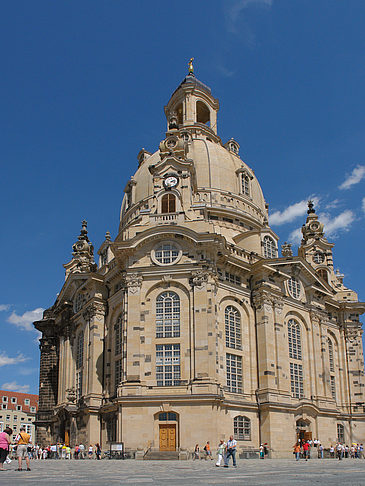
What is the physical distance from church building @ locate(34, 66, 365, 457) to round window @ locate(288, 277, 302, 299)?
16 cm

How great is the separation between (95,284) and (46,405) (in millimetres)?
22930

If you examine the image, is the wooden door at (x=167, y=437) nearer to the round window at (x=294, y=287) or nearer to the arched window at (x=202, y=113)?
the round window at (x=294, y=287)

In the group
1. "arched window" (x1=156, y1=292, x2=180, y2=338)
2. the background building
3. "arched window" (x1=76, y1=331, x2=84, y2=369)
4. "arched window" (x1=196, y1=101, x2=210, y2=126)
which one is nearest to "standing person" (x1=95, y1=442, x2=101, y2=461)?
"arched window" (x1=156, y1=292, x2=180, y2=338)

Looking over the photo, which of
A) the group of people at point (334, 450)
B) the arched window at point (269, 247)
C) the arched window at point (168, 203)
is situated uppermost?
the arched window at point (168, 203)

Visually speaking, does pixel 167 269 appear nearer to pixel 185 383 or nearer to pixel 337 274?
pixel 185 383

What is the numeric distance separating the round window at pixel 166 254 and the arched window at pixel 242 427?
14781mm

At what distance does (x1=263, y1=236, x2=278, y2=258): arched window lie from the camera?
2371 inches

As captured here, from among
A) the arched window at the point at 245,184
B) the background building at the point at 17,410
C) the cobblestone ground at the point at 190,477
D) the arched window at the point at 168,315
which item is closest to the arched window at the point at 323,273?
the arched window at the point at 245,184

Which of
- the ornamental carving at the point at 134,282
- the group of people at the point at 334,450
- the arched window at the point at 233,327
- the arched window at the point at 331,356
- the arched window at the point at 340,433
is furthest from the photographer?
the arched window at the point at 331,356

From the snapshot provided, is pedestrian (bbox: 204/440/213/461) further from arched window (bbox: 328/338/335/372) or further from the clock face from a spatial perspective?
arched window (bbox: 328/338/335/372)

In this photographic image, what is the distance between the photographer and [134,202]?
226ft

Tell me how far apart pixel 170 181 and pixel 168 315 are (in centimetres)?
1379

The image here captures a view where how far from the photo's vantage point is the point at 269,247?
201 feet

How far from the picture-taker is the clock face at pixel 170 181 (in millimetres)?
53344
